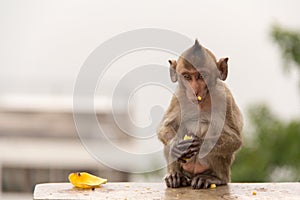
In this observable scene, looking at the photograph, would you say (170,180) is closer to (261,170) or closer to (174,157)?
(174,157)

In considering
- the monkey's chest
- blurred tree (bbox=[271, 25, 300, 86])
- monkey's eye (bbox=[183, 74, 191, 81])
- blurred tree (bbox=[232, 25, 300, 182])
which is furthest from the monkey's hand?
blurred tree (bbox=[232, 25, 300, 182])

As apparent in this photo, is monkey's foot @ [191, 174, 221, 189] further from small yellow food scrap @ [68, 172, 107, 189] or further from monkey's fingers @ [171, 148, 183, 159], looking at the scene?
small yellow food scrap @ [68, 172, 107, 189]

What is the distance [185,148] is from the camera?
3549 millimetres

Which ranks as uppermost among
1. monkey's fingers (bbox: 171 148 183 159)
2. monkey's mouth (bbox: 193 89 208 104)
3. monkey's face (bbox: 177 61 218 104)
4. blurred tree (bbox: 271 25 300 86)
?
blurred tree (bbox: 271 25 300 86)

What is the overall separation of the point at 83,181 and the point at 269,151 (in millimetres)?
6319

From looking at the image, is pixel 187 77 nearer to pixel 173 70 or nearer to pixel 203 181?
pixel 173 70

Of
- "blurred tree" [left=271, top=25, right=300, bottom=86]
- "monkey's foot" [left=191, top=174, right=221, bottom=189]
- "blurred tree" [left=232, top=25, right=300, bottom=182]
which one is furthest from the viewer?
"blurred tree" [left=232, top=25, right=300, bottom=182]

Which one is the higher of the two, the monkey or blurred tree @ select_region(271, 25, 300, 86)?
blurred tree @ select_region(271, 25, 300, 86)

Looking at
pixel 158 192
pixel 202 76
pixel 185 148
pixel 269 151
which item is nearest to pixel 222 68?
pixel 202 76

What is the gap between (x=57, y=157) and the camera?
46.9 ft

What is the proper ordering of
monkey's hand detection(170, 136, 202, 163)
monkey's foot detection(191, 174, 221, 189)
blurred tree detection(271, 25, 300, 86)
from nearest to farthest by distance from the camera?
1. monkey's hand detection(170, 136, 202, 163)
2. monkey's foot detection(191, 174, 221, 189)
3. blurred tree detection(271, 25, 300, 86)

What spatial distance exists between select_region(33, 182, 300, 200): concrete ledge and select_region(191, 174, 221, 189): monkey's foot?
0.03m

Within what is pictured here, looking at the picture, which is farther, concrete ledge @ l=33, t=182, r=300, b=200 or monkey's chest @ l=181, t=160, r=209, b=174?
monkey's chest @ l=181, t=160, r=209, b=174

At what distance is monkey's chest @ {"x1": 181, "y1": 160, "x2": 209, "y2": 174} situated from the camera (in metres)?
3.78
